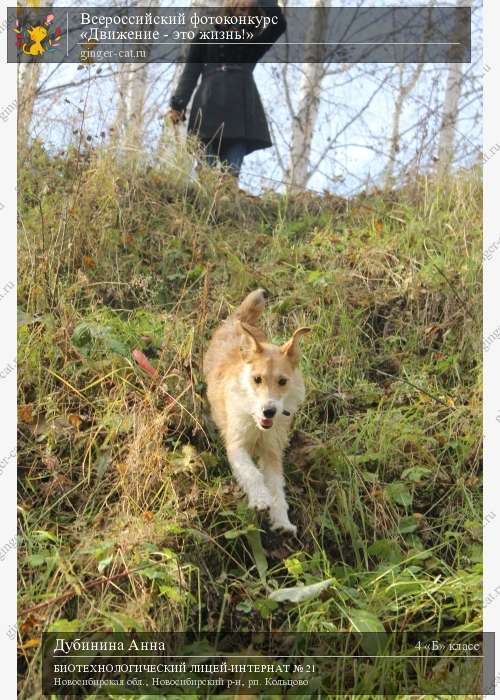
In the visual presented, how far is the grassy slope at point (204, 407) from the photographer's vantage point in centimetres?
421

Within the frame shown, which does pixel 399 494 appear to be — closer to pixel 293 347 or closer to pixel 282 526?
pixel 282 526

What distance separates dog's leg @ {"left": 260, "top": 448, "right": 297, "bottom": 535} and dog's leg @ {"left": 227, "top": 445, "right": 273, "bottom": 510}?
0.19 feet

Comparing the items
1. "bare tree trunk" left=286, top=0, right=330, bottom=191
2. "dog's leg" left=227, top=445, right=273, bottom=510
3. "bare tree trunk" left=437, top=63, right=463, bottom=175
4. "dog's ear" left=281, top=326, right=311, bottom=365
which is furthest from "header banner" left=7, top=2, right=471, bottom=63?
"dog's leg" left=227, top=445, right=273, bottom=510

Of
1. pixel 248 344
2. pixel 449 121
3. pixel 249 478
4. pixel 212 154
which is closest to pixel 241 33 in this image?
pixel 212 154

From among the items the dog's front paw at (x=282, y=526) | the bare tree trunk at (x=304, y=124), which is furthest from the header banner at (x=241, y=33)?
the dog's front paw at (x=282, y=526)

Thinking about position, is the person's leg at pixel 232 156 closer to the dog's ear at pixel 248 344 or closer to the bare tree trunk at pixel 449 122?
the bare tree trunk at pixel 449 122

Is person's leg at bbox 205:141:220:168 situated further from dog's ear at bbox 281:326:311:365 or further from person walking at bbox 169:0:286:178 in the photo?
dog's ear at bbox 281:326:311:365

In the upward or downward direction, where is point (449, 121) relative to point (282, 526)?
upward

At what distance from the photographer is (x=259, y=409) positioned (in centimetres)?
439

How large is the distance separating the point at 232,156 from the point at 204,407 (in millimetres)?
2829

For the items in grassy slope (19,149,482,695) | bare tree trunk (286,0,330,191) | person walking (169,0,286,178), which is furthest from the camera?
bare tree trunk (286,0,330,191)

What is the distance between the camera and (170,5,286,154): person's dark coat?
545cm

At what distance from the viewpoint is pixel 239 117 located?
6.54 meters

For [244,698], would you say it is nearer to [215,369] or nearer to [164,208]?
[215,369]
